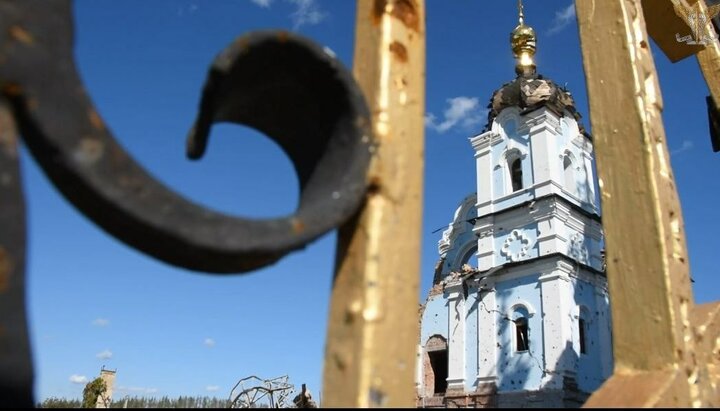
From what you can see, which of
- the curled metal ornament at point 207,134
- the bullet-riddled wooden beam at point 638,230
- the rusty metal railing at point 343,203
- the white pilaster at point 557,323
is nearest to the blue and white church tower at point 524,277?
the white pilaster at point 557,323

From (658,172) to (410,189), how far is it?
1.00m

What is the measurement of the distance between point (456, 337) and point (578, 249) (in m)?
5.13

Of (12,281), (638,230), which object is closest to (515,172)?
(638,230)

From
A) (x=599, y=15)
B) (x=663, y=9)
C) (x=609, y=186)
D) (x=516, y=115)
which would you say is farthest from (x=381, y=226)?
(x=516, y=115)

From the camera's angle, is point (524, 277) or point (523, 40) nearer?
point (524, 277)

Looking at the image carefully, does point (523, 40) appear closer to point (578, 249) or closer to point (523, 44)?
point (523, 44)

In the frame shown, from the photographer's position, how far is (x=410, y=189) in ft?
3.69

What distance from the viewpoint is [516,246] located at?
2067 centimetres

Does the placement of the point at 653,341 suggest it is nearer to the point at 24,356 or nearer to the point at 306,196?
the point at 306,196

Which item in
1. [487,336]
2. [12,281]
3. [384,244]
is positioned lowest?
[12,281]

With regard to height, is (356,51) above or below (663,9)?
below

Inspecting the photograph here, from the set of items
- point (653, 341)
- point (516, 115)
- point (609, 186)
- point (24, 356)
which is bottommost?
point (24, 356)

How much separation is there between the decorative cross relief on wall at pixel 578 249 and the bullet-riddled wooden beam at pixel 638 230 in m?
19.0

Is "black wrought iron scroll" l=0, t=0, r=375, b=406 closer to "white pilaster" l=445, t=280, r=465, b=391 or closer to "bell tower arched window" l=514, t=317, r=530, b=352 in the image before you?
"bell tower arched window" l=514, t=317, r=530, b=352
